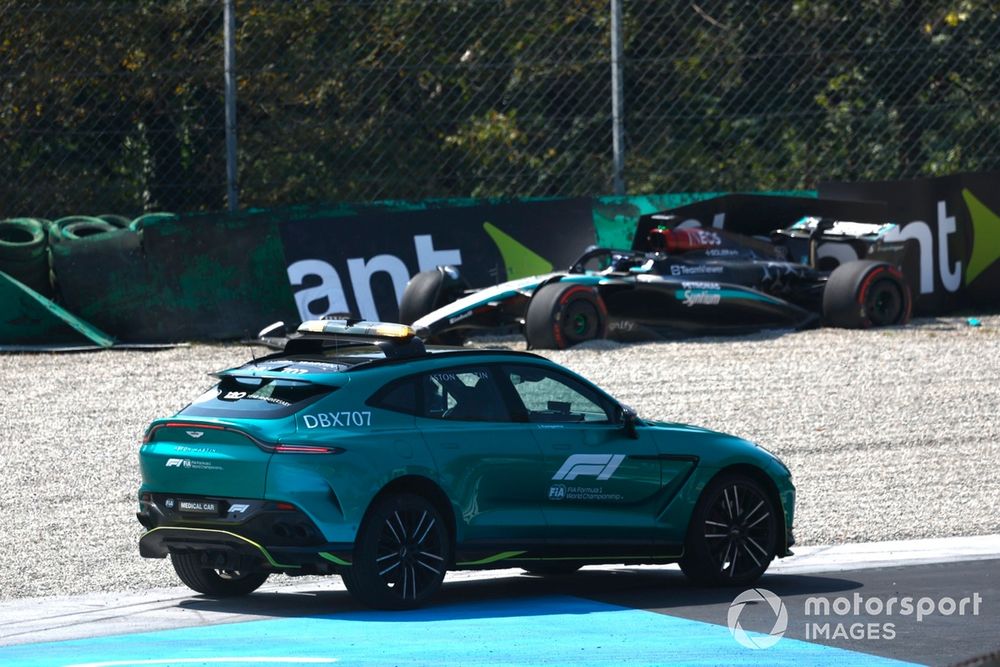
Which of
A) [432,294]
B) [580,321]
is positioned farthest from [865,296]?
[432,294]

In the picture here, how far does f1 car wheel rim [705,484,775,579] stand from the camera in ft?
30.1

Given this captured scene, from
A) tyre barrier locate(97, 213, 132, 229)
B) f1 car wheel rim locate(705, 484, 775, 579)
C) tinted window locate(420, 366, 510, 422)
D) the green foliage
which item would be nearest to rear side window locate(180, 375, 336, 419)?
tinted window locate(420, 366, 510, 422)

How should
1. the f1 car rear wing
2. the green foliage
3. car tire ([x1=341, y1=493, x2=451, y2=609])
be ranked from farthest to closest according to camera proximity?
the f1 car rear wing
the green foliage
car tire ([x1=341, y1=493, x2=451, y2=609])

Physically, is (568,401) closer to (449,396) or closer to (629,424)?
(629,424)

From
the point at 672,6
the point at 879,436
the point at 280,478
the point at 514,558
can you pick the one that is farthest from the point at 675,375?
the point at 280,478

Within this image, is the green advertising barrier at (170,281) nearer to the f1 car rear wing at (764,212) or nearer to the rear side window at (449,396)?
the f1 car rear wing at (764,212)

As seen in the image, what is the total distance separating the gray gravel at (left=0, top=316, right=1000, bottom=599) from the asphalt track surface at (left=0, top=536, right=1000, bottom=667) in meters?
0.97

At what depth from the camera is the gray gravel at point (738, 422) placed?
411 inches

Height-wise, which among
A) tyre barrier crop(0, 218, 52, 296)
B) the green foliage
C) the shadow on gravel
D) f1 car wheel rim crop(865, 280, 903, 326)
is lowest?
the shadow on gravel

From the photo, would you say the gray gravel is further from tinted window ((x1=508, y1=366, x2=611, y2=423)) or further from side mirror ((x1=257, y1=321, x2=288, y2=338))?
tinted window ((x1=508, y1=366, x2=611, y2=423))

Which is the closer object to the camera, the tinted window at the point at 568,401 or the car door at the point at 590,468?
the car door at the point at 590,468

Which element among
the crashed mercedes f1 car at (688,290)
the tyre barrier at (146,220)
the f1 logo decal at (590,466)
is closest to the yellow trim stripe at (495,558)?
the f1 logo decal at (590,466)

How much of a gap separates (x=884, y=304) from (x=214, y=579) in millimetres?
10699

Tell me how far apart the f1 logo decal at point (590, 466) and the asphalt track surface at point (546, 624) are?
69 centimetres
